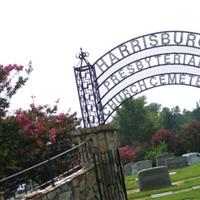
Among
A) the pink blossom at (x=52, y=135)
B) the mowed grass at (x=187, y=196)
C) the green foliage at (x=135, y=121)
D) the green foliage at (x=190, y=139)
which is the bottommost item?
the mowed grass at (x=187, y=196)

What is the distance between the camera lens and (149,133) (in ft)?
218

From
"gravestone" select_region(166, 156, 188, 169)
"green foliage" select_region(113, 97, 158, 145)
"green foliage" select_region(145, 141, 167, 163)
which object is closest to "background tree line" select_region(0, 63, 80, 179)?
"gravestone" select_region(166, 156, 188, 169)

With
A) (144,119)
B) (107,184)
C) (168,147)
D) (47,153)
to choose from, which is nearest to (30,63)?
(47,153)

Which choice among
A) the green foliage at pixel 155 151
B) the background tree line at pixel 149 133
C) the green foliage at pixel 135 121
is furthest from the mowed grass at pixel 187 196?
the green foliage at pixel 135 121

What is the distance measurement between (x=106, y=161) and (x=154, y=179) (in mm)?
10152

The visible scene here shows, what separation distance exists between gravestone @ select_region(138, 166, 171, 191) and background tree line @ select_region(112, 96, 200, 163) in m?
15.7

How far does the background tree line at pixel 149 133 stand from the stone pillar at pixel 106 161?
83.1 ft

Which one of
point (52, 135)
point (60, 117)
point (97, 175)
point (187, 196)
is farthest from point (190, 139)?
point (97, 175)

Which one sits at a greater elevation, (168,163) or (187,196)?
(168,163)

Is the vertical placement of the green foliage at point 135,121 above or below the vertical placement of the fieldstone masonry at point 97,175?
above

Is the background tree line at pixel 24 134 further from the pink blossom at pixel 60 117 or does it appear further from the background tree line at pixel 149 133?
the background tree line at pixel 149 133

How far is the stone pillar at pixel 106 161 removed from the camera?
10039 millimetres

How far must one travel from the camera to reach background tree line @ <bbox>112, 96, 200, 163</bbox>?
169 feet

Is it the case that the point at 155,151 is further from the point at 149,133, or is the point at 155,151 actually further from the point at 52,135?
the point at 52,135
